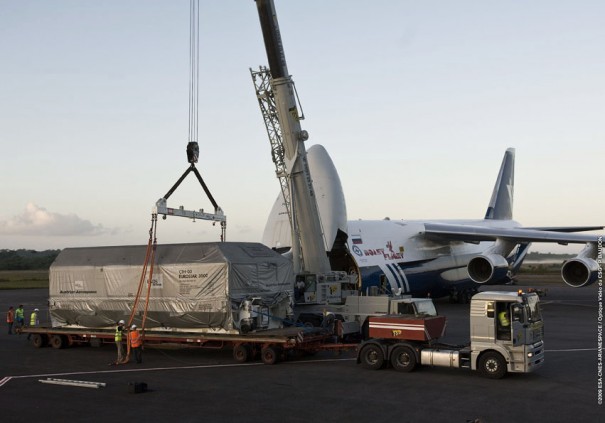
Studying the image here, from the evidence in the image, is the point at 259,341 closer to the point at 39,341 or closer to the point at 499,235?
the point at 39,341

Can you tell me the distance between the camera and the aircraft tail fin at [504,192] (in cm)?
4703

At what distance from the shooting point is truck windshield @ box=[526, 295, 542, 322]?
16.1 meters

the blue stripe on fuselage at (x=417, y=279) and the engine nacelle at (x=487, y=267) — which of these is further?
the engine nacelle at (x=487, y=267)

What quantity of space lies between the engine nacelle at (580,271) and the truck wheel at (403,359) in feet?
60.1

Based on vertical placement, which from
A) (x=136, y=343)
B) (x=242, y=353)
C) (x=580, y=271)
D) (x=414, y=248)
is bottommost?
(x=242, y=353)

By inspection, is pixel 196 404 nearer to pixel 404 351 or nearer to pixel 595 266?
pixel 404 351

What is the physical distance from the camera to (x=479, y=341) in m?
16.1

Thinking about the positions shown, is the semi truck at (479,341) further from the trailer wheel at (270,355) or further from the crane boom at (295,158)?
the crane boom at (295,158)

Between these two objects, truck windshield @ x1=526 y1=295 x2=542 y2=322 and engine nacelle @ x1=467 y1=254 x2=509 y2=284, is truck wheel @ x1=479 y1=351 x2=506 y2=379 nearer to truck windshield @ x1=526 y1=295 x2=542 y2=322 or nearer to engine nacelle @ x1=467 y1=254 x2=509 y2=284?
truck windshield @ x1=526 y1=295 x2=542 y2=322

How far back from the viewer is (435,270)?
36.3 m

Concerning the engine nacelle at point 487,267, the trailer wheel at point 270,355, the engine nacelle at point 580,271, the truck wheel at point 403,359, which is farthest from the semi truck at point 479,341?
the engine nacelle at point 487,267

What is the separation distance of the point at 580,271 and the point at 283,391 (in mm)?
22540

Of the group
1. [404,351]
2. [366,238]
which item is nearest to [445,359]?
[404,351]

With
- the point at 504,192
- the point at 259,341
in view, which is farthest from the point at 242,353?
the point at 504,192
